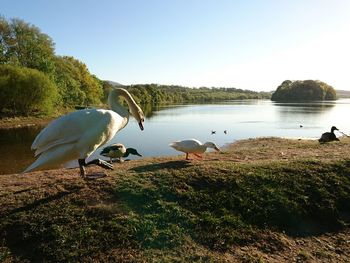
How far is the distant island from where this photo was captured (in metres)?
152

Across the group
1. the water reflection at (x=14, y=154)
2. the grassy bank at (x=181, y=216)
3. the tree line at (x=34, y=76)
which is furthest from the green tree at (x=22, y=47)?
the grassy bank at (x=181, y=216)

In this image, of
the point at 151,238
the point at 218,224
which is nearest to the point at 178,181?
the point at 218,224

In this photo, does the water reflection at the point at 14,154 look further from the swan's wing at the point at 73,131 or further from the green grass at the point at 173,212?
the green grass at the point at 173,212

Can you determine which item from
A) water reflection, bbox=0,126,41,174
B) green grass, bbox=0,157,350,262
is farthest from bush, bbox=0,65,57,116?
green grass, bbox=0,157,350,262

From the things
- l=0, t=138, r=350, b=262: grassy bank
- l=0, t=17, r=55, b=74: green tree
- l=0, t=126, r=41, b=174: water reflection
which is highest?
l=0, t=17, r=55, b=74: green tree

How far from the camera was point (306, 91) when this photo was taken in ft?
497

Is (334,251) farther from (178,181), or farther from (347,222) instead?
(178,181)

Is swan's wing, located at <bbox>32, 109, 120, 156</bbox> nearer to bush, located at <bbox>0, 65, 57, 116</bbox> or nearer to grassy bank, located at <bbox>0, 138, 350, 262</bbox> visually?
grassy bank, located at <bbox>0, 138, 350, 262</bbox>

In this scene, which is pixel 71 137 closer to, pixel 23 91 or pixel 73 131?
pixel 73 131

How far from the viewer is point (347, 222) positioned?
7.73 meters

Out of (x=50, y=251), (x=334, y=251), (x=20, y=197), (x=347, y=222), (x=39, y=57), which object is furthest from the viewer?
(x=39, y=57)

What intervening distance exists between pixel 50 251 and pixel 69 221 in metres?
0.78

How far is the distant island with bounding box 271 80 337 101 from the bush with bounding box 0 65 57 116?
4852 inches

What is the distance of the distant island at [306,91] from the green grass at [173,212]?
153m
